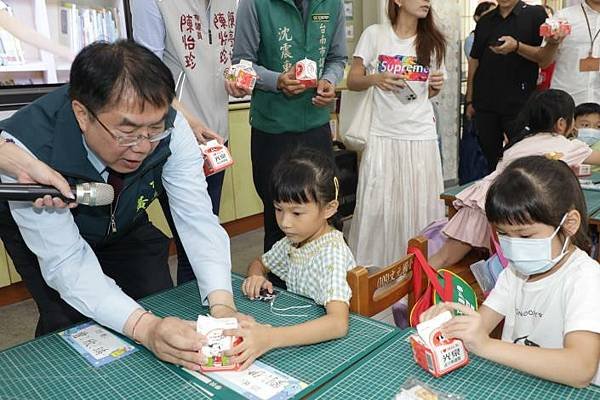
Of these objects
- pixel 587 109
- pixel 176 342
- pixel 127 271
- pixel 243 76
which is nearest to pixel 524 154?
pixel 587 109

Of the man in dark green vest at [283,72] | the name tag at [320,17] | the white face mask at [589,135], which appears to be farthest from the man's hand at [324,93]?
the white face mask at [589,135]

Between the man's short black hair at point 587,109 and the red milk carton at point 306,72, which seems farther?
the man's short black hair at point 587,109

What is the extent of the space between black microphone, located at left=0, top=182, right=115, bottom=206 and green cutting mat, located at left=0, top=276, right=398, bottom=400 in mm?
343

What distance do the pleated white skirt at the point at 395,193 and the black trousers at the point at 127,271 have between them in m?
1.48

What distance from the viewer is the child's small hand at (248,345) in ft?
3.62

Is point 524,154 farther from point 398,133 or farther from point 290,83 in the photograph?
point 290,83

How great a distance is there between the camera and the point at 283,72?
7.69 feet

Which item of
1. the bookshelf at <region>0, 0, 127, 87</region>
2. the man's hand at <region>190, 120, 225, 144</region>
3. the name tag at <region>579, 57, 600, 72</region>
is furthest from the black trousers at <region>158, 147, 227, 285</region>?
the name tag at <region>579, 57, 600, 72</region>

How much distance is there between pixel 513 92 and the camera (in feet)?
11.3

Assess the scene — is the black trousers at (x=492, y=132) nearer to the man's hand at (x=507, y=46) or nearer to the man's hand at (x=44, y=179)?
the man's hand at (x=507, y=46)

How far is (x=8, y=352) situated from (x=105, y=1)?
2.80m

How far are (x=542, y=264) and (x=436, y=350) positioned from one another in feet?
1.34

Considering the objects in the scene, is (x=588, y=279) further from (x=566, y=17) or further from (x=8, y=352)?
(x=566, y=17)

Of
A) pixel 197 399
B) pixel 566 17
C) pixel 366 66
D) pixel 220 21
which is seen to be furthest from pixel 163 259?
pixel 566 17
